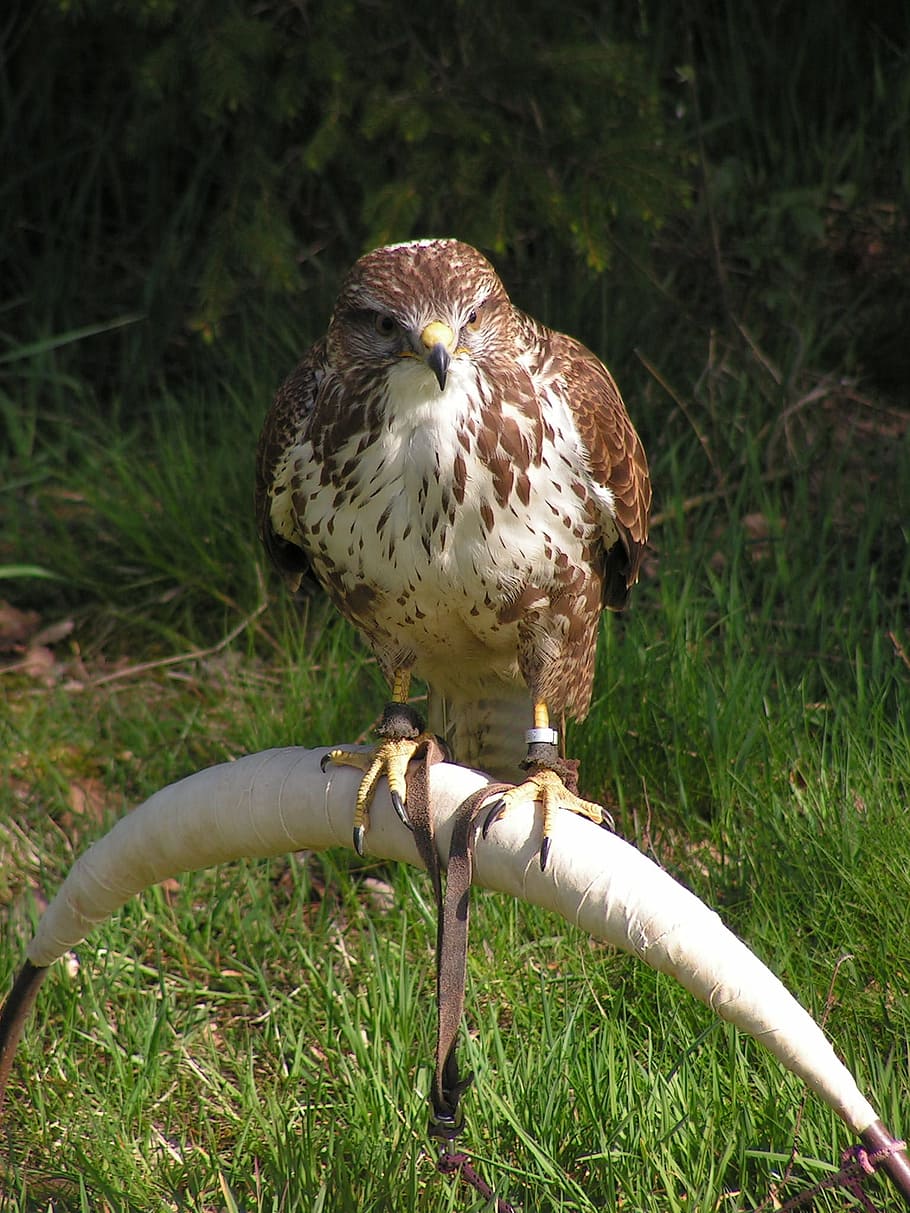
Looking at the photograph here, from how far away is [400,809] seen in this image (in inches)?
89.9

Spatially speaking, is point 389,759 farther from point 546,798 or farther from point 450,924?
point 450,924

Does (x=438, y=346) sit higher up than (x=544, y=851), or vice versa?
(x=438, y=346)

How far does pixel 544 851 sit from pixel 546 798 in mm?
275

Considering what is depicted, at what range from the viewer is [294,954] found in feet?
11.0

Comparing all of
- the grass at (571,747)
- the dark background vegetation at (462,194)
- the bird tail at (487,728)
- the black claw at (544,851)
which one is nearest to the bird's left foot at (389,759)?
the black claw at (544,851)

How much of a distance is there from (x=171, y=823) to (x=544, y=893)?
61 centimetres

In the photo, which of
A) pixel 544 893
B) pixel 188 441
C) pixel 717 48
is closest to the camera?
pixel 544 893

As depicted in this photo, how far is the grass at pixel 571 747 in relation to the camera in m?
2.62

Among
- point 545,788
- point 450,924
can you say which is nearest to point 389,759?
point 545,788

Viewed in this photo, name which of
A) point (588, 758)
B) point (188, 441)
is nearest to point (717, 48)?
point (188, 441)

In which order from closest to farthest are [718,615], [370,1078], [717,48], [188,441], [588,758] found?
[370,1078] → [588,758] → [718,615] → [188,441] → [717,48]

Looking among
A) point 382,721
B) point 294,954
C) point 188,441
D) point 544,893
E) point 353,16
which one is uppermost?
point 353,16

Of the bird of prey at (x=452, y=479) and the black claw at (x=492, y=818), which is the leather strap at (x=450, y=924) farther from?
the bird of prey at (x=452, y=479)

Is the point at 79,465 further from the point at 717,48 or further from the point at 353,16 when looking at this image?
the point at 717,48
